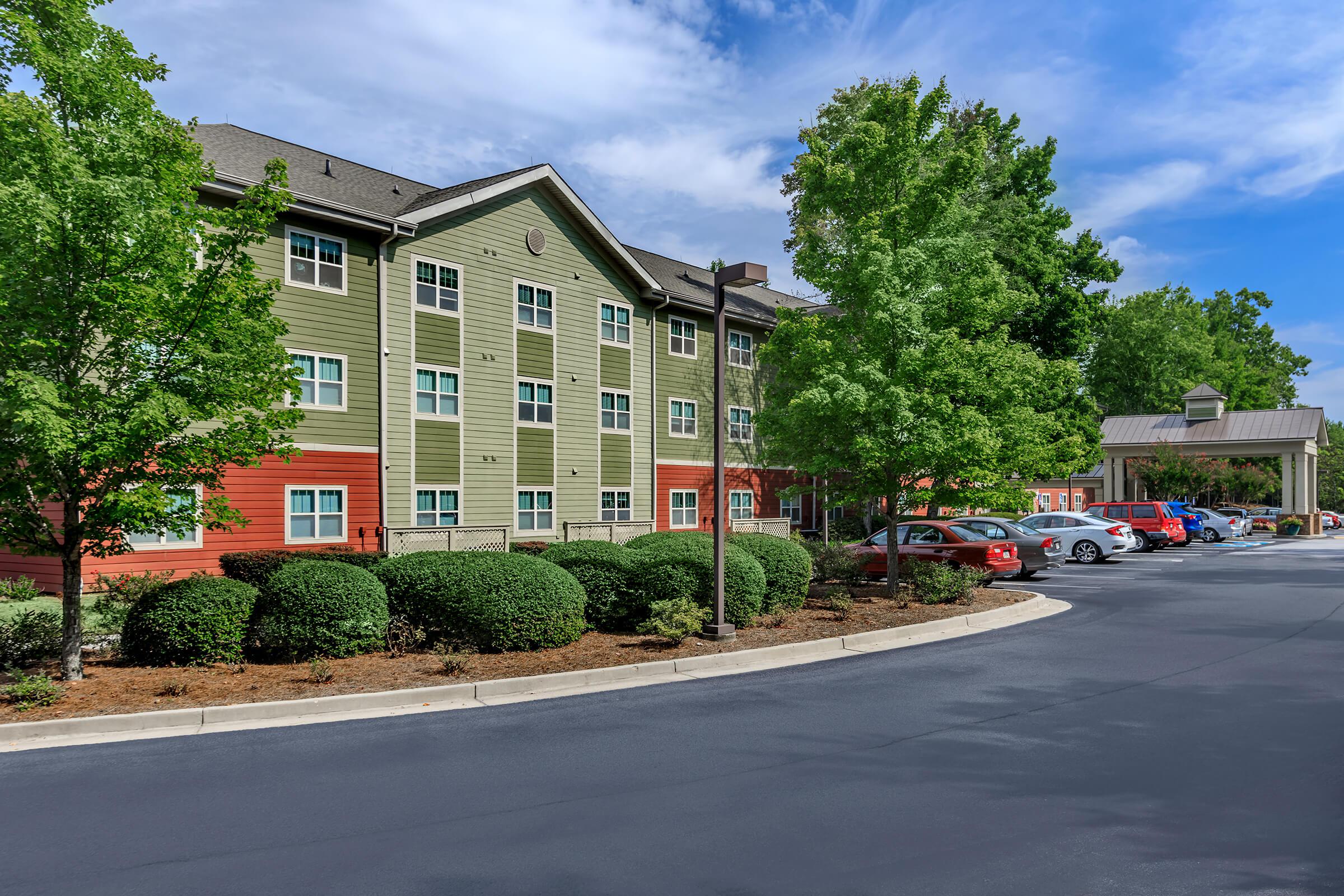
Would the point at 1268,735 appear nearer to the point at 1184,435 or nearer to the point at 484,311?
the point at 484,311

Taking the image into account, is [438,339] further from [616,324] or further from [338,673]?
[338,673]

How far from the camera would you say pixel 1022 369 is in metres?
17.8

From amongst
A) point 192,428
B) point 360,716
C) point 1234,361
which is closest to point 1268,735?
point 360,716

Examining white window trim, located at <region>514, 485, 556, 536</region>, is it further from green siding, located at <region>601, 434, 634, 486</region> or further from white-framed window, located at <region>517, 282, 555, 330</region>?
white-framed window, located at <region>517, 282, 555, 330</region>

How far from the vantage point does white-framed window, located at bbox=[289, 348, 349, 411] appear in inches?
827

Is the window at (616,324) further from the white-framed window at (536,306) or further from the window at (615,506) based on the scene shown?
the window at (615,506)

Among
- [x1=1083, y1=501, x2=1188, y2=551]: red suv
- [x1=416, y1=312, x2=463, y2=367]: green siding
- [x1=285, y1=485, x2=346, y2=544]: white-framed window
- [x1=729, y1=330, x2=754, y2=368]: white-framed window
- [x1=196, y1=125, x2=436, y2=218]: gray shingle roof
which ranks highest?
[x1=196, y1=125, x2=436, y2=218]: gray shingle roof

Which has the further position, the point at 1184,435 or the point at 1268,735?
the point at 1184,435

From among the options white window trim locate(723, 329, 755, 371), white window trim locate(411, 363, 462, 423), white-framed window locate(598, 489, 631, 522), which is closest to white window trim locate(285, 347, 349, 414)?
white window trim locate(411, 363, 462, 423)

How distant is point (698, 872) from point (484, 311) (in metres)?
22.0

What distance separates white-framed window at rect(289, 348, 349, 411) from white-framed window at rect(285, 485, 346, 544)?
2.07 meters

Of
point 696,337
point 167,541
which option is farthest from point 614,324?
point 167,541

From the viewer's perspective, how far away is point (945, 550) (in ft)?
61.4

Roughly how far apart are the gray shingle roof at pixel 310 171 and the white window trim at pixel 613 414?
8.45 meters
